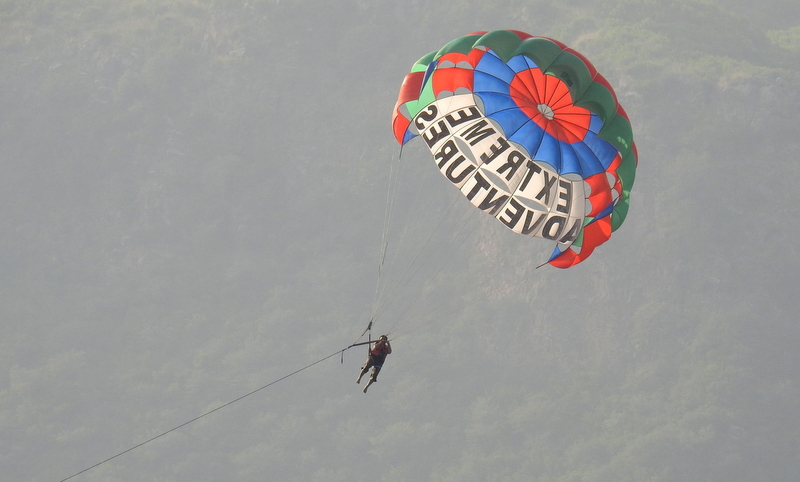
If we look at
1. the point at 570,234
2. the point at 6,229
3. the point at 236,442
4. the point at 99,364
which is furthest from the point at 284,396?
the point at 570,234

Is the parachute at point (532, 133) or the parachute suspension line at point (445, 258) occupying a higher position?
the parachute suspension line at point (445, 258)

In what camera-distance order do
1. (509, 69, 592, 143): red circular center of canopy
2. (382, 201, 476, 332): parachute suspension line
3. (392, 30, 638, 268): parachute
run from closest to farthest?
(392, 30, 638, 268): parachute → (509, 69, 592, 143): red circular center of canopy → (382, 201, 476, 332): parachute suspension line

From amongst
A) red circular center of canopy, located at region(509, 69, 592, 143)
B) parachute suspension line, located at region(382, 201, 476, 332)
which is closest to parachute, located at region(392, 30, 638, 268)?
red circular center of canopy, located at region(509, 69, 592, 143)

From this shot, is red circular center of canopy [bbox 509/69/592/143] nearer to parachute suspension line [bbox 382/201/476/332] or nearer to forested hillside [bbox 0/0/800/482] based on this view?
forested hillside [bbox 0/0/800/482]

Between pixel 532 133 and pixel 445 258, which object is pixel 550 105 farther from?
pixel 445 258

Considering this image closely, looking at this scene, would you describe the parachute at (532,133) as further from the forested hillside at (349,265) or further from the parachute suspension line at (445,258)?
the parachute suspension line at (445,258)

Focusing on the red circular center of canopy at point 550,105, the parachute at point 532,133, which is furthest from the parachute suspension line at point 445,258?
the red circular center of canopy at point 550,105

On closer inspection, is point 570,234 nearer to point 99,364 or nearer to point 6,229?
point 99,364
